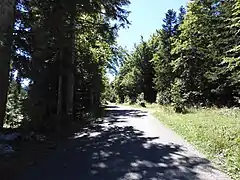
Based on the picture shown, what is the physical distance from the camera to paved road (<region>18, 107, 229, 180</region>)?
21.3ft

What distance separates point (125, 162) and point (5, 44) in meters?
6.42

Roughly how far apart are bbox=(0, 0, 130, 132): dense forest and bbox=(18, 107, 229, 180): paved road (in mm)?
3678

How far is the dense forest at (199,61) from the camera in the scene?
2441cm

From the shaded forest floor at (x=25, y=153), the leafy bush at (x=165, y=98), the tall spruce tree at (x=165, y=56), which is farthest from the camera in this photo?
the tall spruce tree at (x=165, y=56)

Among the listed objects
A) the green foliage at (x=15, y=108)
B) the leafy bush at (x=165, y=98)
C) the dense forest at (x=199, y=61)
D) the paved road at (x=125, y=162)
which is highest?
the dense forest at (x=199, y=61)

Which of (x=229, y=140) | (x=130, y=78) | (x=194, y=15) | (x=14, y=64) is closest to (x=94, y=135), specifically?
(x=14, y=64)

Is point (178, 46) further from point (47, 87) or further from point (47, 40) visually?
point (47, 40)

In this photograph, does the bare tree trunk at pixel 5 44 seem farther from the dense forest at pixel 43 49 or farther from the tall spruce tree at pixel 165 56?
the tall spruce tree at pixel 165 56

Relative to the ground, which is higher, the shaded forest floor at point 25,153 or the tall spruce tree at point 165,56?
the tall spruce tree at point 165,56

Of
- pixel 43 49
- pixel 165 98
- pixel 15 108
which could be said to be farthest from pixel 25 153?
pixel 165 98

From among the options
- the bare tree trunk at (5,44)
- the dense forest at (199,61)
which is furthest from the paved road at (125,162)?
the dense forest at (199,61)

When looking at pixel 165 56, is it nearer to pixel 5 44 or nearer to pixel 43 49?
pixel 43 49

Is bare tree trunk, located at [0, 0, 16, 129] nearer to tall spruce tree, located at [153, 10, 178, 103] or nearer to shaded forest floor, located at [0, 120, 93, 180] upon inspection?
shaded forest floor, located at [0, 120, 93, 180]

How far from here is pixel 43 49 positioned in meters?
12.4
